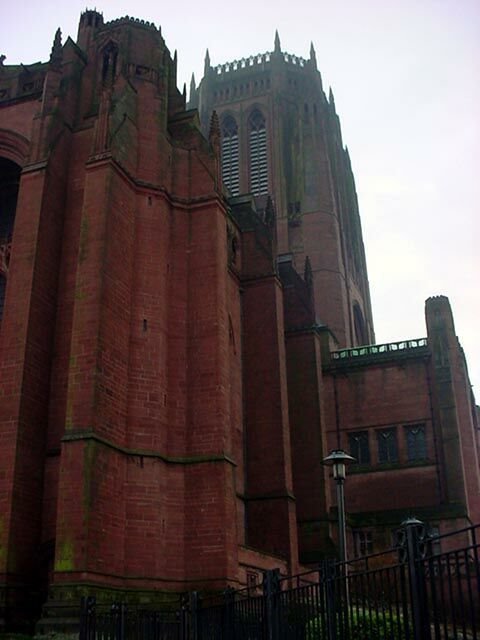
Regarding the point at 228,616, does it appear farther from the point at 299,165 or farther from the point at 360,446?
the point at 299,165

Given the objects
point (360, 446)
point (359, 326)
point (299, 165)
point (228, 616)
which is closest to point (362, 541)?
point (360, 446)

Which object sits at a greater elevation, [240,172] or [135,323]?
[240,172]

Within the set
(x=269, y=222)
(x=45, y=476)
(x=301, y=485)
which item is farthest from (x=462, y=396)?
(x=45, y=476)

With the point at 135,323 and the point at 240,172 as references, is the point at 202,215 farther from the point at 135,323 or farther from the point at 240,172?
the point at 240,172

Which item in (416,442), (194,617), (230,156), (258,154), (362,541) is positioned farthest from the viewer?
(230,156)

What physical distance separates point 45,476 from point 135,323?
4.89m

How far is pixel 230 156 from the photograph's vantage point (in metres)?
59.7

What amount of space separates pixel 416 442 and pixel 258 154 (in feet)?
104

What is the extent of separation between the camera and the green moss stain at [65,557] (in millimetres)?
16875

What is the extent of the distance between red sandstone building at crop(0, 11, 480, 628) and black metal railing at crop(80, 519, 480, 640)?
5.07m

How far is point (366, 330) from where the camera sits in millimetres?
59562

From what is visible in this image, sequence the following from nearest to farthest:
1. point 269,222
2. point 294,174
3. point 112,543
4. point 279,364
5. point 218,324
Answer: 1. point 112,543
2. point 218,324
3. point 279,364
4. point 269,222
5. point 294,174

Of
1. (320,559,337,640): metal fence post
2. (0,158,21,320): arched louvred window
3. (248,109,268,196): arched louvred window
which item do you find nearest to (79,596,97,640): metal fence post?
(320,559,337,640): metal fence post

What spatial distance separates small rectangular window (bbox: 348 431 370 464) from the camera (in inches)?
1395
